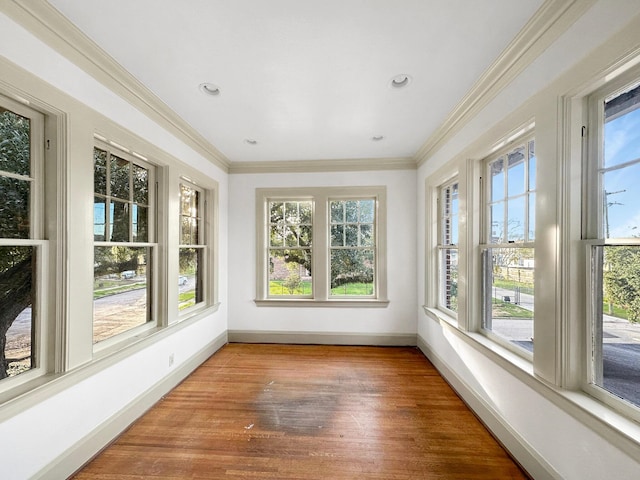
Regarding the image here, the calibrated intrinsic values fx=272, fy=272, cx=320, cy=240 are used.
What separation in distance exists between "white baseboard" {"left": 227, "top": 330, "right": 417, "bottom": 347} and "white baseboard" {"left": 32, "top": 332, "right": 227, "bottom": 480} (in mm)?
1043

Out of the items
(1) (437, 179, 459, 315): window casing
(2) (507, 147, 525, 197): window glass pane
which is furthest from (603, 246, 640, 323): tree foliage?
(1) (437, 179, 459, 315): window casing

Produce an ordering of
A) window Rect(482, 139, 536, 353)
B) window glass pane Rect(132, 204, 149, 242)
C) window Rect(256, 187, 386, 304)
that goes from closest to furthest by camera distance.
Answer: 1. window Rect(482, 139, 536, 353)
2. window glass pane Rect(132, 204, 149, 242)
3. window Rect(256, 187, 386, 304)

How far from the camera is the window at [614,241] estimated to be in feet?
4.02

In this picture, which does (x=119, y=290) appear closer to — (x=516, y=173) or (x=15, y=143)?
(x=15, y=143)

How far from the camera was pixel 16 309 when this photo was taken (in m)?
1.50

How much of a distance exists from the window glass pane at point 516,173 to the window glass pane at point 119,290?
10.2 feet

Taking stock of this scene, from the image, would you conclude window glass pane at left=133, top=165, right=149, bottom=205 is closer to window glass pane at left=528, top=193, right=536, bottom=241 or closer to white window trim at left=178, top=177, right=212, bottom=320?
white window trim at left=178, top=177, right=212, bottom=320

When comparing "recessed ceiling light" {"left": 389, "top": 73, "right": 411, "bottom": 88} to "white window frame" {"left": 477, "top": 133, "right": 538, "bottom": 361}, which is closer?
"white window frame" {"left": 477, "top": 133, "right": 538, "bottom": 361}

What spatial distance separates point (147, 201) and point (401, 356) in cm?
338

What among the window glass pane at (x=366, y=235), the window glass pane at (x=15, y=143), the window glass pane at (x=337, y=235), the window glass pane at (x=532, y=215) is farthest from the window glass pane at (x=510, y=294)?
the window glass pane at (x=15, y=143)

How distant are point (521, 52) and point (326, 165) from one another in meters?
2.48

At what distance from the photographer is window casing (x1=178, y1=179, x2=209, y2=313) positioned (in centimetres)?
307

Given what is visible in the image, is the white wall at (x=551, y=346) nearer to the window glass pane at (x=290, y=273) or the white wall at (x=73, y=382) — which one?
the window glass pane at (x=290, y=273)

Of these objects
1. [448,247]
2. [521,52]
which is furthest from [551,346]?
[521,52]
